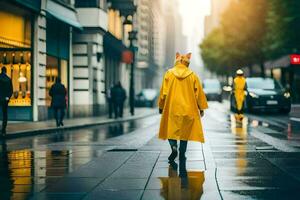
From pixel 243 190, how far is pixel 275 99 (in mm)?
20222

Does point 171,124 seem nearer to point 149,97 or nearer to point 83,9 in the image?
point 83,9

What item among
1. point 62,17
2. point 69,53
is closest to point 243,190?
point 62,17

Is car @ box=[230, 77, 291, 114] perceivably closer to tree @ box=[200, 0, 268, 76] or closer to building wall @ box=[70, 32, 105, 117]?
building wall @ box=[70, 32, 105, 117]

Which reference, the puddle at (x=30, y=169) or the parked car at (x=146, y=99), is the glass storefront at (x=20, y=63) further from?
the parked car at (x=146, y=99)

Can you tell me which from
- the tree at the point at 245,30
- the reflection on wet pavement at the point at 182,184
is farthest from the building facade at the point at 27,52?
the tree at the point at 245,30

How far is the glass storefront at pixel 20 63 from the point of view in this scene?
2171 cm

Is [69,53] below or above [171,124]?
above

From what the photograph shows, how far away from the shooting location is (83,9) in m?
28.8

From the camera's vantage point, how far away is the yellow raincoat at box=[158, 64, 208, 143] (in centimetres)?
881

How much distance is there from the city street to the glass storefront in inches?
378

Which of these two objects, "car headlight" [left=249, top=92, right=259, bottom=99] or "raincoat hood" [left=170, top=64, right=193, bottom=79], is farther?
"car headlight" [left=249, top=92, right=259, bottom=99]

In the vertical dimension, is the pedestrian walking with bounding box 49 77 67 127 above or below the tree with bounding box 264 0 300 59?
below

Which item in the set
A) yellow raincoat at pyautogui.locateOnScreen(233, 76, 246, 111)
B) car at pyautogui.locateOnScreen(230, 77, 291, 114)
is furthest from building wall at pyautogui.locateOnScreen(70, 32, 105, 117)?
yellow raincoat at pyautogui.locateOnScreen(233, 76, 246, 111)

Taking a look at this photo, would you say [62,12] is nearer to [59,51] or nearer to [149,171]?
[59,51]
